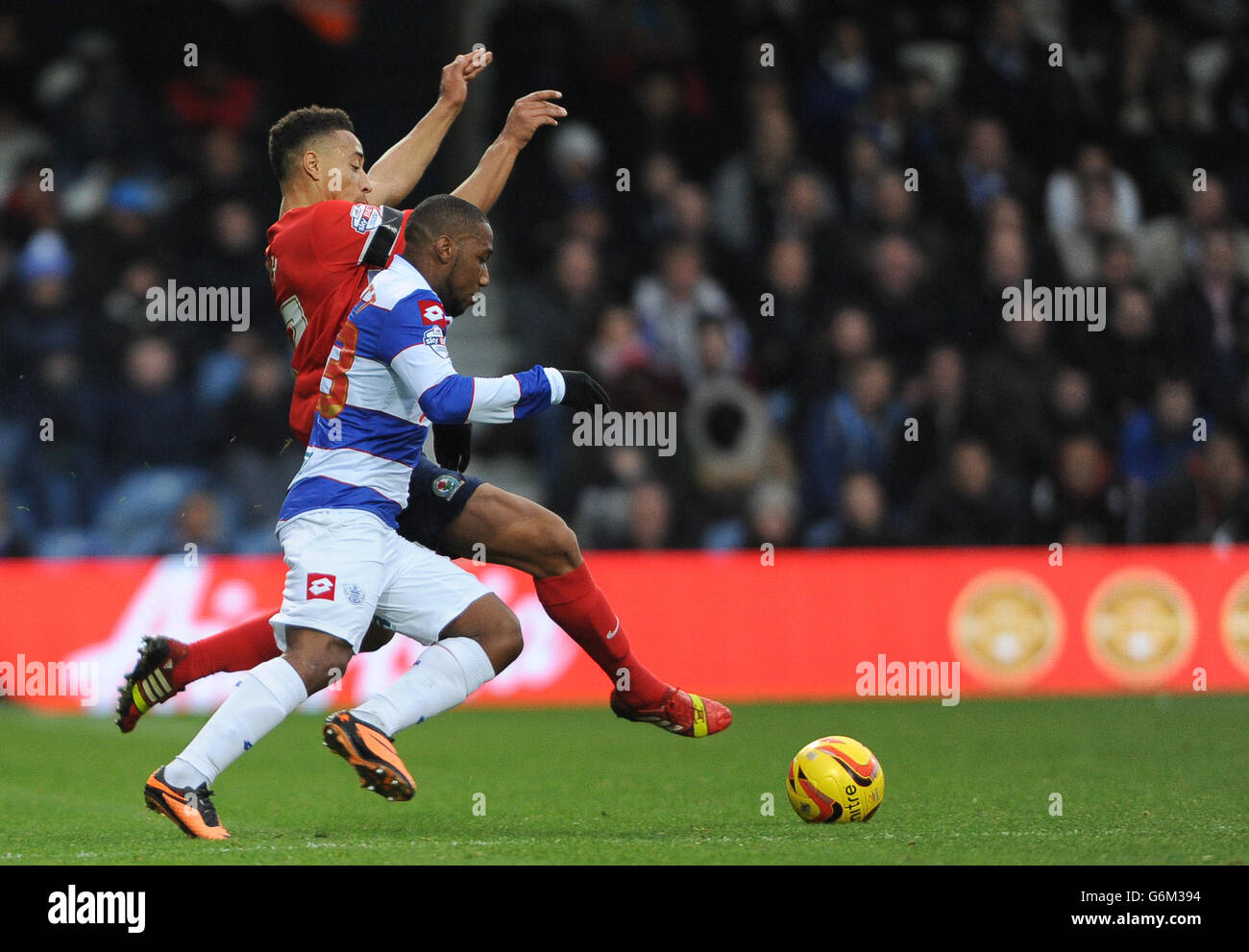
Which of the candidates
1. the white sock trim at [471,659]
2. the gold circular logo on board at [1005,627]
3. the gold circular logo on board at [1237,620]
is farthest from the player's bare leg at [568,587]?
the gold circular logo on board at [1237,620]

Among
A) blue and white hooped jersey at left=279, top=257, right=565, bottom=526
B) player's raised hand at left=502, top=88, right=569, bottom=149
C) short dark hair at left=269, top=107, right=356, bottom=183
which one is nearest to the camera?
blue and white hooped jersey at left=279, top=257, right=565, bottom=526

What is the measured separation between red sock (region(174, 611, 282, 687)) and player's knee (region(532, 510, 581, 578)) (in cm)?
90

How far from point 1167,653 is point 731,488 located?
2.66 m

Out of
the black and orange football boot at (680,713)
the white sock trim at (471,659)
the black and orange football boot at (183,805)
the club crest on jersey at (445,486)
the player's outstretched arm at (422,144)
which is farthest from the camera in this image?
the player's outstretched arm at (422,144)

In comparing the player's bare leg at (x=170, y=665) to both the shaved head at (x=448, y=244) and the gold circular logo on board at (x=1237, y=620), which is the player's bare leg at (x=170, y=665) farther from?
the gold circular logo on board at (x=1237, y=620)

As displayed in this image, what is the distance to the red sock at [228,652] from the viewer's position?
5844 mm

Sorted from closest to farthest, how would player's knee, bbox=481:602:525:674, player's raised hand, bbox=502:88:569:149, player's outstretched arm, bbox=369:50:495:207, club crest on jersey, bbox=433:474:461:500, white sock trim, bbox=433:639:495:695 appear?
white sock trim, bbox=433:639:495:695
player's knee, bbox=481:602:525:674
club crest on jersey, bbox=433:474:461:500
player's raised hand, bbox=502:88:569:149
player's outstretched arm, bbox=369:50:495:207

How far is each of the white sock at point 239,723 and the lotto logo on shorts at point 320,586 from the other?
8.4 inches

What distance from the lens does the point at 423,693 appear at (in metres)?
5.15

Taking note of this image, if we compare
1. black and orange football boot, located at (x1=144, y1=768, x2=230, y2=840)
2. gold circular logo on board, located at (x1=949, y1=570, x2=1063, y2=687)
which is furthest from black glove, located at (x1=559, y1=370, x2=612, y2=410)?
gold circular logo on board, located at (x1=949, y1=570, x2=1063, y2=687)

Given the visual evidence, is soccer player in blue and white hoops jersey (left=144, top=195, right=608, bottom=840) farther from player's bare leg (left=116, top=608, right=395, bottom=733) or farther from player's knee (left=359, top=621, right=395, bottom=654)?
player's bare leg (left=116, top=608, right=395, bottom=733)

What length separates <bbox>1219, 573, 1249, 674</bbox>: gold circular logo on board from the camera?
404 inches
